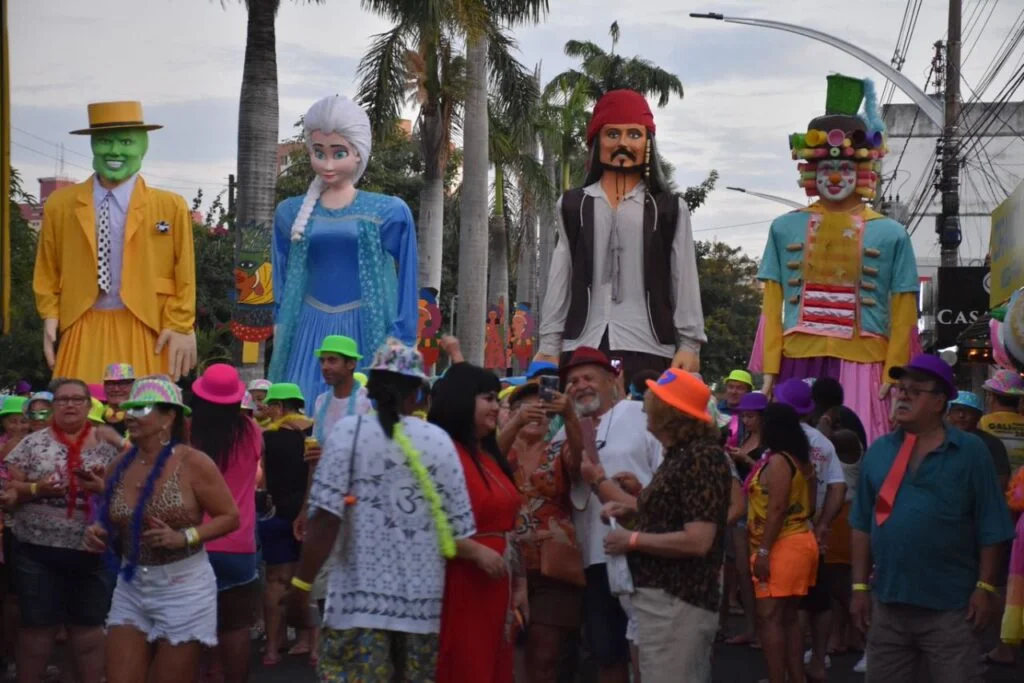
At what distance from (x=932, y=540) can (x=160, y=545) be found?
3.38 m

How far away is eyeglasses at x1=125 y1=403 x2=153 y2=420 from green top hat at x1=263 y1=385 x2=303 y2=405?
2414 millimetres

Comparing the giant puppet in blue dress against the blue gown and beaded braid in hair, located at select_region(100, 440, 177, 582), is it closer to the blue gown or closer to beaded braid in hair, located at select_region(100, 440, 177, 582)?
the blue gown

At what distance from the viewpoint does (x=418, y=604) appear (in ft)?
20.5

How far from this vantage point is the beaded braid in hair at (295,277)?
9711 millimetres

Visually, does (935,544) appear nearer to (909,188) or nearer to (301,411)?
(301,411)

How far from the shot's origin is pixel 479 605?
659 cm

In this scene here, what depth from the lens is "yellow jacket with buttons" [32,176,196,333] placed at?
970 centimetres

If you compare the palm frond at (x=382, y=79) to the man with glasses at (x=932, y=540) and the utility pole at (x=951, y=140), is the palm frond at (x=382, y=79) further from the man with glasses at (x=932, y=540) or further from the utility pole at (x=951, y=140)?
the man with glasses at (x=932, y=540)

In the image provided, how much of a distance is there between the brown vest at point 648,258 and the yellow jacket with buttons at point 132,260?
223 cm

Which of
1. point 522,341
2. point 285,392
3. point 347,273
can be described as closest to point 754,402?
point 347,273

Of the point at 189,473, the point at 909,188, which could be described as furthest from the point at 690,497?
the point at 909,188

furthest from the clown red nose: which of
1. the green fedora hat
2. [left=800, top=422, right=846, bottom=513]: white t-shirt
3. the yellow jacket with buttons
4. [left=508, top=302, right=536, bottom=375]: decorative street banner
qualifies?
[left=508, top=302, right=536, bottom=375]: decorative street banner

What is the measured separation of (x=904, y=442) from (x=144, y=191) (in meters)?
4.68

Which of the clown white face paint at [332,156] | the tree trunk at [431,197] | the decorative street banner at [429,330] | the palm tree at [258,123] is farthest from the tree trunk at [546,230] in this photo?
the clown white face paint at [332,156]
